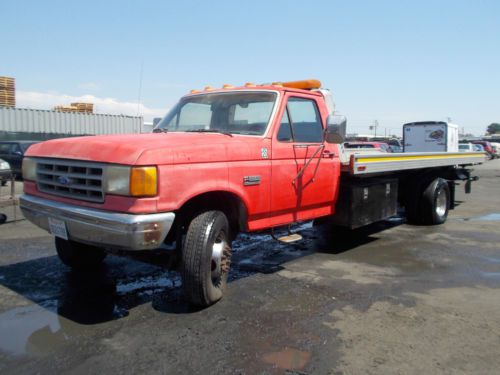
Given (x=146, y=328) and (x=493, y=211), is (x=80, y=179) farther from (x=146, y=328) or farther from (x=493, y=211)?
(x=493, y=211)

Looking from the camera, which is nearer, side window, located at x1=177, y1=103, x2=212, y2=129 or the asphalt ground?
the asphalt ground

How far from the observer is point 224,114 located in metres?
5.23

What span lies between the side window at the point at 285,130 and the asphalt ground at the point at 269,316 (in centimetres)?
160

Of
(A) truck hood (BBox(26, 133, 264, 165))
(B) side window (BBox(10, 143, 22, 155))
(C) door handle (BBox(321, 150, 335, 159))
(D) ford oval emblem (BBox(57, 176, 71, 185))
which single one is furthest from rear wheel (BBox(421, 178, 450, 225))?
(B) side window (BBox(10, 143, 22, 155))

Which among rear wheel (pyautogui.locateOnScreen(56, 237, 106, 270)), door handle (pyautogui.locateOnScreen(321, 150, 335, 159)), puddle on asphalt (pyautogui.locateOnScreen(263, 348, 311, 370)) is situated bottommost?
puddle on asphalt (pyautogui.locateOnScreen(263, 348, 311, 370))

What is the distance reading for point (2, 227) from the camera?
7930mm

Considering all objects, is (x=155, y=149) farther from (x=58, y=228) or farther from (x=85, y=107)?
(x=85, y=107)

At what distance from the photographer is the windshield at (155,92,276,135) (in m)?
4.98

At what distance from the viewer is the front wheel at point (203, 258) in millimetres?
3955

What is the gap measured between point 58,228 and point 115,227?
0.80m

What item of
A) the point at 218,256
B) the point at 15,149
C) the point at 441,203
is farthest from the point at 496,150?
the point at 218,256

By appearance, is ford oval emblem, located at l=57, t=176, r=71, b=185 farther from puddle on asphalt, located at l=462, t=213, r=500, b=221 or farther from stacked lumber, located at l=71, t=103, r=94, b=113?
stacked lumber, located at l=71, t=103, r=94, b=113

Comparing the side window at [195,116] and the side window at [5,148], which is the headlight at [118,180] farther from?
the side window at [5,148]

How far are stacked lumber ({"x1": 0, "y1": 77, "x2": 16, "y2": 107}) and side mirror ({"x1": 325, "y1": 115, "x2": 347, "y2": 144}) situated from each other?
2800cm
